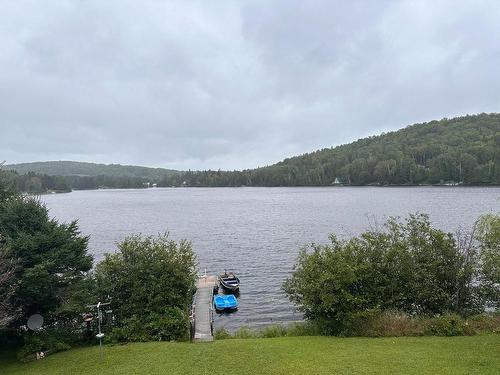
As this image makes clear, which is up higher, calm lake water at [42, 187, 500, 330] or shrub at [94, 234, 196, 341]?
shrub at [94, 234, 196, 341]

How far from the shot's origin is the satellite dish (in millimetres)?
19547

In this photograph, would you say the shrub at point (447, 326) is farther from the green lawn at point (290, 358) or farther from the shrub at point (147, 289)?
the shrub at point (147, 289)

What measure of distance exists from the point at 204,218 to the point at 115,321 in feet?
262

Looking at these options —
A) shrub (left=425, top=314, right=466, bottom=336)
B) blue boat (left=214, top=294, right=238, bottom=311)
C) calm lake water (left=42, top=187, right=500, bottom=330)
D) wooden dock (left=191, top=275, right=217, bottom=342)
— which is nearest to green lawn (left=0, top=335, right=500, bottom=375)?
shrub (left=425, top=314, right=466, bottom=336)

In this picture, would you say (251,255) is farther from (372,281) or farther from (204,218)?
(204,218)

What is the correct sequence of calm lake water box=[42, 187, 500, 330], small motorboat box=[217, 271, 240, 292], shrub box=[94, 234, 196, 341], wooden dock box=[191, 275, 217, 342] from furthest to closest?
small motorboat box=[217, 271, 240, 292] → calm lake water box=[42, 187, 500, 330] → wooden dock box=[191, 275, 217, 342] → shrub box=[94, 234, 196, 341]

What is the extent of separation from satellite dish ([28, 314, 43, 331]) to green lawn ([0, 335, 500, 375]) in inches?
65.3

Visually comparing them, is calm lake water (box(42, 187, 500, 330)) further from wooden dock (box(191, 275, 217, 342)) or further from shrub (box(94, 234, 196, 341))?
shrub (box(94, 234, 196, 341))

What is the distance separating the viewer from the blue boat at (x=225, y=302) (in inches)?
1390

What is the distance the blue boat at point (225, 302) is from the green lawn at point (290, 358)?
1614 cm

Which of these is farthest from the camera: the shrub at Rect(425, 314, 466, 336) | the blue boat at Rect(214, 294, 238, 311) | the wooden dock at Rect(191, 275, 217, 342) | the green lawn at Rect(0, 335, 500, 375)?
the blue boat at Rect(214, 294, 238, 311)

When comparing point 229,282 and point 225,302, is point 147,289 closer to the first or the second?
point 225,302

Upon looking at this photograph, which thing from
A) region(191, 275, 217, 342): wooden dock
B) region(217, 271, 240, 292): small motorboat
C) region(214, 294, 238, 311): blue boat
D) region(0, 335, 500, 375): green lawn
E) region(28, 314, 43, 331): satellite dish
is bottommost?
region(214, 294, 238, 311): blue boat

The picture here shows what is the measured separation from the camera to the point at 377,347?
16.8 metres
